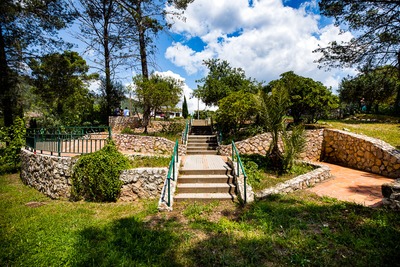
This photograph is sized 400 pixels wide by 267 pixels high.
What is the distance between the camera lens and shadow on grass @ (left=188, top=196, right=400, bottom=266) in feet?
10.8

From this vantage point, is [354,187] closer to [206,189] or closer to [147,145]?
[206,189]

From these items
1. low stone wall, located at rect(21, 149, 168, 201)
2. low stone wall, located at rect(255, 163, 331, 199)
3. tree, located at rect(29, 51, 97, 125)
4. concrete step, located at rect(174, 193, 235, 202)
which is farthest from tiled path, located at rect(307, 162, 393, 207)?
tree, located at rect(29, 51, 97, 125)

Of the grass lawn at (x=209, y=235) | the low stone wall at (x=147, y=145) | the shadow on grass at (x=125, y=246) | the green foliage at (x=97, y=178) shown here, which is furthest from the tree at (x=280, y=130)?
the green foliage at (x=97, y=178)

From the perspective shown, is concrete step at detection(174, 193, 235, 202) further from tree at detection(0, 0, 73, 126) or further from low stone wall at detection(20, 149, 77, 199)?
tree at detection(0, 0, 73, 126)

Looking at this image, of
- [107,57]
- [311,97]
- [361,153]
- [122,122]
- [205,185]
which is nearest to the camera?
[205,185]

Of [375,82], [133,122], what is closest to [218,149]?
[133,122]

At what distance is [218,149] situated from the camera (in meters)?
11.4

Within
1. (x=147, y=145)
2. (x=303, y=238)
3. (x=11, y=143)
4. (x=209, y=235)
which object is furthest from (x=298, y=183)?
(x=11, y=143)

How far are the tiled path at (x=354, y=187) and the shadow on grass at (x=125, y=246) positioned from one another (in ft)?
17.3

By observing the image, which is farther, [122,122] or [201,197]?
[122,122]

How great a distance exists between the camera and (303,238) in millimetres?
3830

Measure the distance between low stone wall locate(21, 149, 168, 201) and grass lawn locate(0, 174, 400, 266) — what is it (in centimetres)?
141

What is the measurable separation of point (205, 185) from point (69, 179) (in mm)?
5229

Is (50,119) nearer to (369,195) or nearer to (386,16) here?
(369,195)
